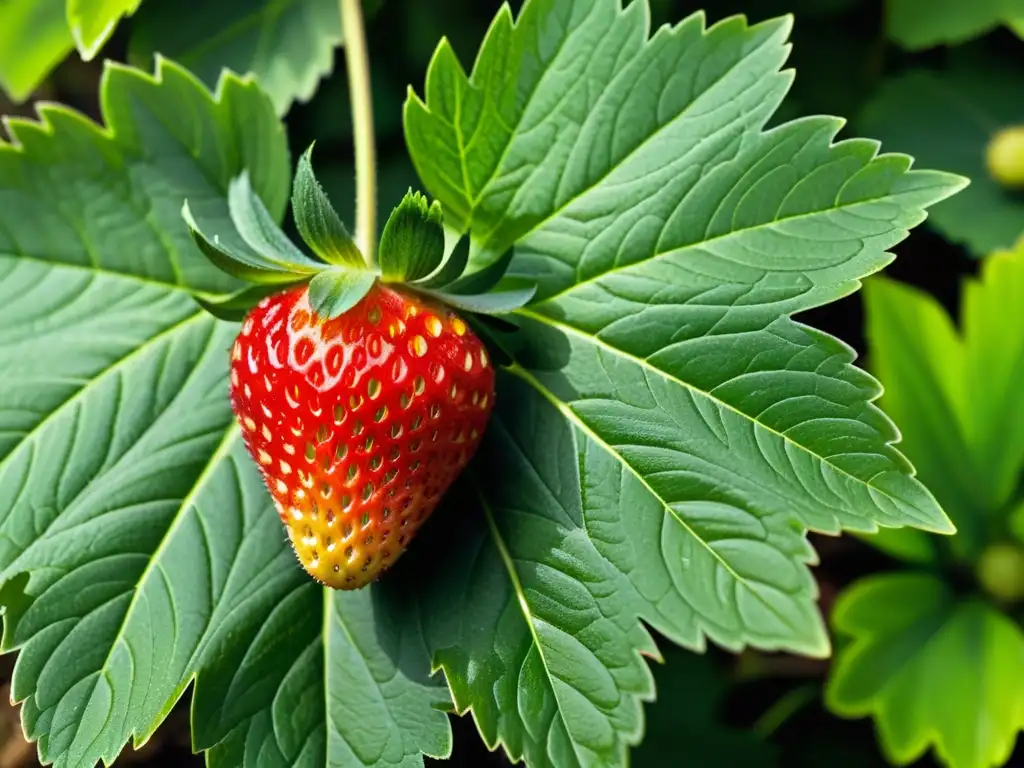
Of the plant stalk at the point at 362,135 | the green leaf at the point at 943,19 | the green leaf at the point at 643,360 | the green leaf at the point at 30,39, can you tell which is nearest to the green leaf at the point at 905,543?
the green leaf at the point at 643,360

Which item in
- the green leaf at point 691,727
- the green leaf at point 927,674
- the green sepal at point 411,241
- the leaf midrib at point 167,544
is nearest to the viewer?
the green sepal at point 411,241

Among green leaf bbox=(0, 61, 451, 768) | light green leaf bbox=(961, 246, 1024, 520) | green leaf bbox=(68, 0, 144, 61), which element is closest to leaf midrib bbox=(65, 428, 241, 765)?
green leaf bbox=(0, 61, 451, 768)

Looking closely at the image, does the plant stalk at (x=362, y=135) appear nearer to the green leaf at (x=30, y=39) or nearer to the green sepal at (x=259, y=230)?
the green sepal at (x=259, y=230)

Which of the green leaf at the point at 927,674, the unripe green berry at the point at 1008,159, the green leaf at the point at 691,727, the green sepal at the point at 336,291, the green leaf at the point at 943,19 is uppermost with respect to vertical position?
the green leaf at the point at 943,19

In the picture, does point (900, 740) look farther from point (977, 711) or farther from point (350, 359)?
point (350, 359)

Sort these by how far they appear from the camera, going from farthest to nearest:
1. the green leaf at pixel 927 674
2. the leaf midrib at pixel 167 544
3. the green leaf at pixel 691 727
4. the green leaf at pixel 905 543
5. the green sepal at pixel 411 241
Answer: the green leaf at pixel 691 727 < the green leaf at pixel 905 543 < the green leaf at pixel 927 674 < the leaf midrib at pixel 167 544 < the green sepal at pixel 411 241
